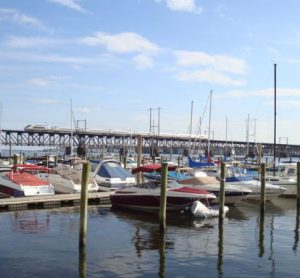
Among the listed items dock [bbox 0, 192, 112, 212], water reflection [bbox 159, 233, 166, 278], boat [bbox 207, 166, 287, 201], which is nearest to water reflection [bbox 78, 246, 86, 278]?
water reflection [bbox 159, 233, 166, 278]

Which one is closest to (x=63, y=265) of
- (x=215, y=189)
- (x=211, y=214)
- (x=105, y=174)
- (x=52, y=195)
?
(x=211, y=214)

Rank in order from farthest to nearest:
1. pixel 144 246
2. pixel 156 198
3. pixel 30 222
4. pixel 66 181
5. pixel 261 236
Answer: pixel 66 181 → pixel 156 198 → pixel 30 222 → pixel 261 236 → pixel 144 246

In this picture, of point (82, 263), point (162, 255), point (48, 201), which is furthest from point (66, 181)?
point (82, 263)

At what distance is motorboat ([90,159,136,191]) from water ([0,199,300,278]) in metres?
9.22

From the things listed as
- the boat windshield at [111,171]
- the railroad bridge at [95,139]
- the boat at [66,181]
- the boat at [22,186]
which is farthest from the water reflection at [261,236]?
the railroad bridge at [95,139]

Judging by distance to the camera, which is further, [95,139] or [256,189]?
[95,139]

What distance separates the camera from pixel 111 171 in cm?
3641

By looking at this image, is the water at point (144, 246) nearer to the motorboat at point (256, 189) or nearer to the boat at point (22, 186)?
the boat at point (22, 186)

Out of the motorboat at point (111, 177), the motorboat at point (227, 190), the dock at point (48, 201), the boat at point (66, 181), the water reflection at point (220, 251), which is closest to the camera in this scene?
the water reflection at point (220, 251)

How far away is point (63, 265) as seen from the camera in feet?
50.8

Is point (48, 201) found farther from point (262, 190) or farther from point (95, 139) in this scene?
point (95, 139)

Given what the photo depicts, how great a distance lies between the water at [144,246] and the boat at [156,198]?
935mm

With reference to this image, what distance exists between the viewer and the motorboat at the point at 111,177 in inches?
1401

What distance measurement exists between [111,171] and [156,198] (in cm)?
1030
